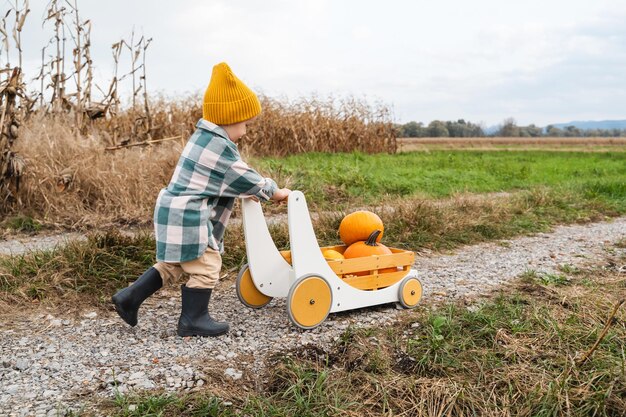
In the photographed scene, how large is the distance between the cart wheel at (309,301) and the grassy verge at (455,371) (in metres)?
0.32

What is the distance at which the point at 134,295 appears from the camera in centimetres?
370

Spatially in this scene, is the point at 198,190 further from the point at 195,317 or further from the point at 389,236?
the point at 389,236

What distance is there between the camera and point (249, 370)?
315cm

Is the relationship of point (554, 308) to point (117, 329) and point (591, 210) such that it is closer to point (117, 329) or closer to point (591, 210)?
point (117, 329)

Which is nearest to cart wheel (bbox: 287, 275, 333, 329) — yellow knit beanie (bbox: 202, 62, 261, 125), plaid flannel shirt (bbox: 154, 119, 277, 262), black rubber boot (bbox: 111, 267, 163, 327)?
plaid flannel shirt (bbox: 154, 119, 277, 262)

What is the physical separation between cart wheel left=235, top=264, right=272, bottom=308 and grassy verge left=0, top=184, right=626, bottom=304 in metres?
0.99

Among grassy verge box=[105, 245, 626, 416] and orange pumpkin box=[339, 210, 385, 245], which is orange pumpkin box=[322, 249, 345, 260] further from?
grassy verge box=[105, 245, 626, 416]

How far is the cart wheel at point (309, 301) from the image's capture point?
146 inches

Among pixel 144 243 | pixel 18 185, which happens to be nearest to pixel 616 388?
pixel 144 243

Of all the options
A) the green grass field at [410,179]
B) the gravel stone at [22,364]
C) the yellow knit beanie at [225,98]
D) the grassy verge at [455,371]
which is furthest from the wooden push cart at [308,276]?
the green grass field at [410,179]

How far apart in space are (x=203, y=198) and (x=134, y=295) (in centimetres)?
73

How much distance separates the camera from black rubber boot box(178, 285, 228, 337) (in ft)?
12.0

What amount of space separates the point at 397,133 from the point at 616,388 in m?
17.8

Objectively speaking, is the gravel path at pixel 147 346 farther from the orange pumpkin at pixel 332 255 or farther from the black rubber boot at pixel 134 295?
the orange pumpkin at pixel 332 255
